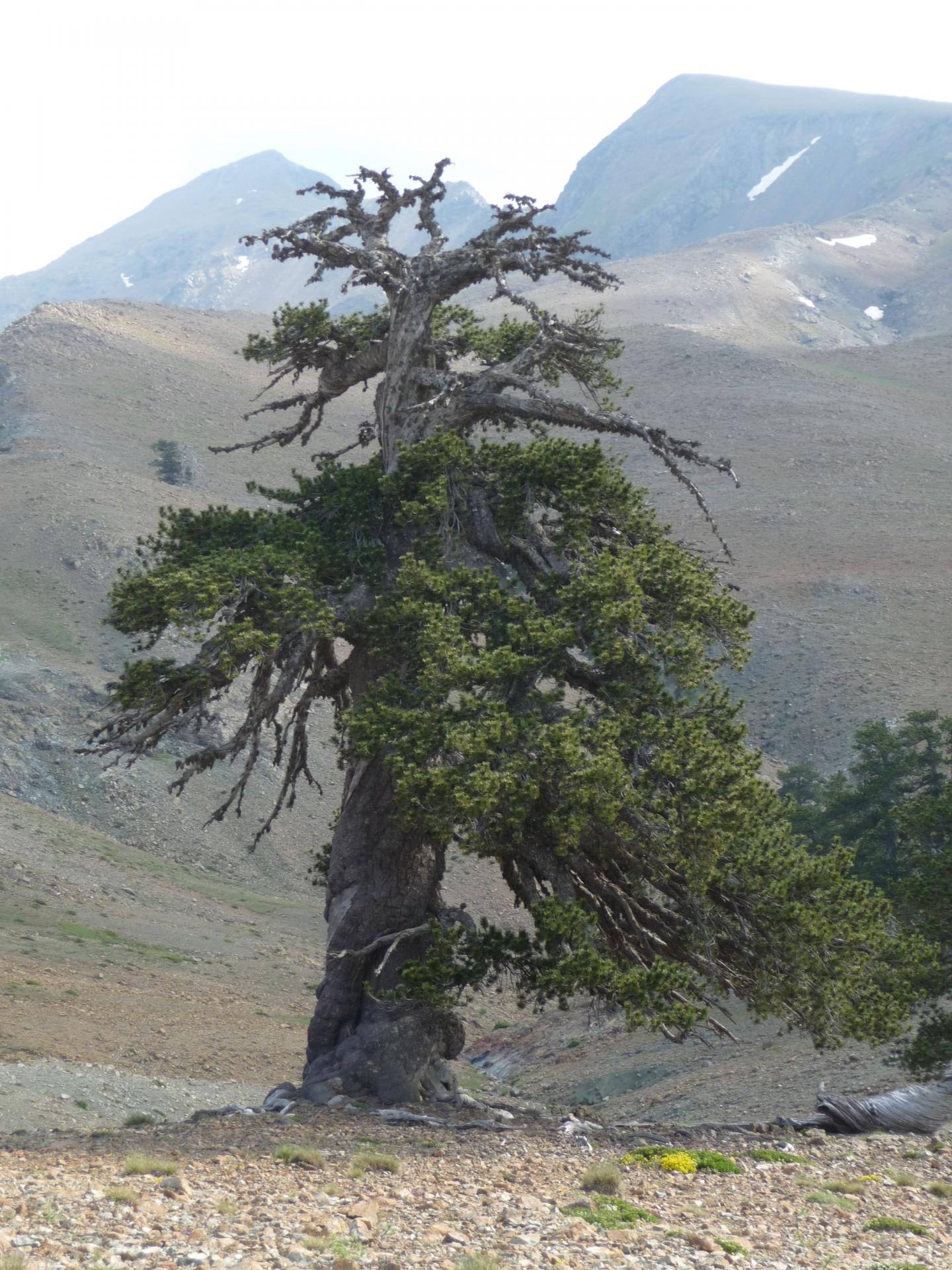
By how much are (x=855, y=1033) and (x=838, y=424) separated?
3119 inches

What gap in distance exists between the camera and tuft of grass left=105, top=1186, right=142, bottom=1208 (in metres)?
7.39

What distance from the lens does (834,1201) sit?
9.00 m

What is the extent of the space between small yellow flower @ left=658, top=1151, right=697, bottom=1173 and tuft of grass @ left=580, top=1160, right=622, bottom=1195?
1019 millimetres

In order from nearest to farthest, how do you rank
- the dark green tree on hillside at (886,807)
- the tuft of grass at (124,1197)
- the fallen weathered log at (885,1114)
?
1. the tuft of grass at (124,1197)
2. the fallen weathered log at (885,1114)
3. the dark green tree on hillside at (886,807)

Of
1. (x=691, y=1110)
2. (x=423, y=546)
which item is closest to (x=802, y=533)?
(x=691, y=1110)

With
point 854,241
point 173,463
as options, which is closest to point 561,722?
point 173,463

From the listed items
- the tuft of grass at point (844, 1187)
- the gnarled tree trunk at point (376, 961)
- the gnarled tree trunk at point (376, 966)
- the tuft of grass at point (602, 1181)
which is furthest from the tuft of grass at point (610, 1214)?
the gnarled tree trunk at point (376, 966)

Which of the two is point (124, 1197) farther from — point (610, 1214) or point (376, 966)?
point (376, 966)

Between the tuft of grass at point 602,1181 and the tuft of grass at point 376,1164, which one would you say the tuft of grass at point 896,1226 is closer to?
the tuft of grass at point 602,1181

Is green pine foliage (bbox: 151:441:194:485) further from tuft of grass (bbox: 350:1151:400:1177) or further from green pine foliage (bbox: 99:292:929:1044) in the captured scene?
tuft of grass (bbox: 350:1151:400:1177)

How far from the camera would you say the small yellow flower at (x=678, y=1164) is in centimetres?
997

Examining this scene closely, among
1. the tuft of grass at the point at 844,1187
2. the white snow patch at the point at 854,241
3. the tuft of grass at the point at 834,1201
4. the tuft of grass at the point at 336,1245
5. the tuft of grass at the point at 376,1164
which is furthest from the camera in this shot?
the white snow patch at the point at 854,241

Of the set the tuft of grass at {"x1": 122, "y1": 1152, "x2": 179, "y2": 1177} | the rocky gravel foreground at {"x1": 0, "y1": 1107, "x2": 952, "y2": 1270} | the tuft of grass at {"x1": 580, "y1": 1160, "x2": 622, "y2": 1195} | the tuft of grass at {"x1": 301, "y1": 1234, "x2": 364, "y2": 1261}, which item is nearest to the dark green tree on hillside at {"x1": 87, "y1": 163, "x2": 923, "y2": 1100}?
the rocky gravel foreground at {"x1": 0, "y1": 1107, "x2": 952, "y2": 1270}

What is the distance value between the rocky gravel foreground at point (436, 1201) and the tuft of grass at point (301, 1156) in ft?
0.07
